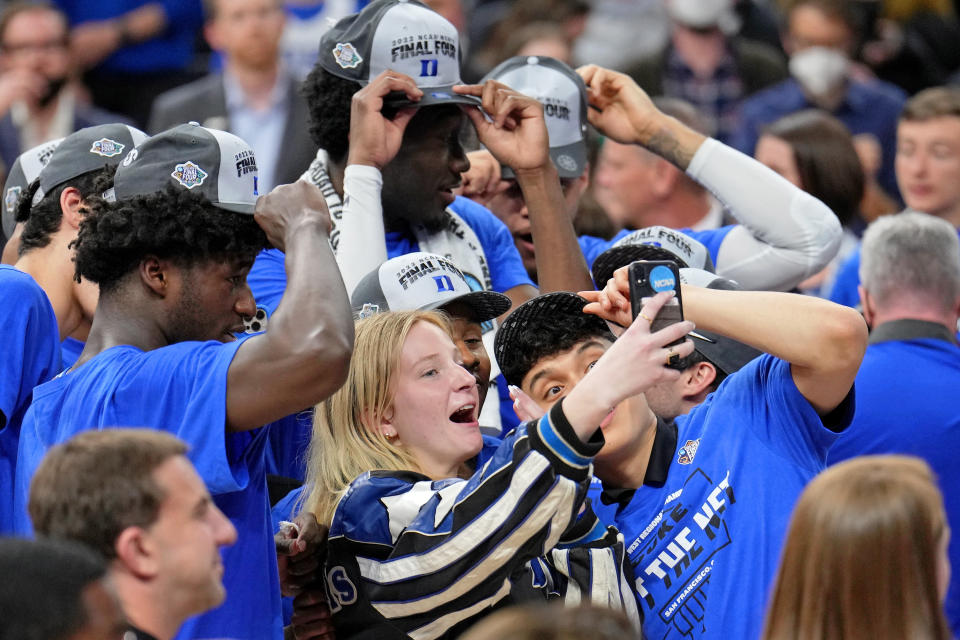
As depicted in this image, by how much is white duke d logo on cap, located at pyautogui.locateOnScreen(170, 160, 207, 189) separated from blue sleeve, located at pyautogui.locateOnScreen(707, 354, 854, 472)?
4.58 feet

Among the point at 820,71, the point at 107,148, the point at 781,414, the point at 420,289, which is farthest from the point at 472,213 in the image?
the point at 820,71

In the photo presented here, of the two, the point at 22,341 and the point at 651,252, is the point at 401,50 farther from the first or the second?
the point at 22,341

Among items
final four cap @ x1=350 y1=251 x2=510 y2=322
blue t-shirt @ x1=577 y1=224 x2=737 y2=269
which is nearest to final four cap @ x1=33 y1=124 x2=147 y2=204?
final four cap @ x1=350 y1=251 x2=510 y2=322

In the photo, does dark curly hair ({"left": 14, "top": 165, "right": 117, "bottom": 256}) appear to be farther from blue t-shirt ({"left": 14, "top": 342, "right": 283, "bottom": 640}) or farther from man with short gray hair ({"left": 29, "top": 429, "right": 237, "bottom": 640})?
man with short gray hair ({"left": 29, "top": 429, "right": 237, "bottom": 640})

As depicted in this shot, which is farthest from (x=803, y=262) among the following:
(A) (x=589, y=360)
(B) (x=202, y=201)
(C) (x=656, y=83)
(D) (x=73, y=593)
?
(C) (x=656, y=83)

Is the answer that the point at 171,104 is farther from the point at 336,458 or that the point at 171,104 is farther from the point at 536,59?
the point at 336,458

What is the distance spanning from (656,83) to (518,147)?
481 cm

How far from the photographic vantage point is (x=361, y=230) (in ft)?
14.2

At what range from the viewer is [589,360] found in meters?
3.79

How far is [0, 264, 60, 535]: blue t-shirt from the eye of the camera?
3516 mm

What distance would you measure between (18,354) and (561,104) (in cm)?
232

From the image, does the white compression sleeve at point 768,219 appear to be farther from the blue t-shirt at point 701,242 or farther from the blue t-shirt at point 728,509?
the blue t-shirt at point 728,509

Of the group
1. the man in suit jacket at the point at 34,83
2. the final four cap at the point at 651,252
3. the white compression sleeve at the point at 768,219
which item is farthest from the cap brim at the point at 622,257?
the man in suit jacket at the point at 34,83

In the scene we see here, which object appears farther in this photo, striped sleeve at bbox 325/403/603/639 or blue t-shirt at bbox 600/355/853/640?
blue t-shirt at bbox 600/355/853/640
